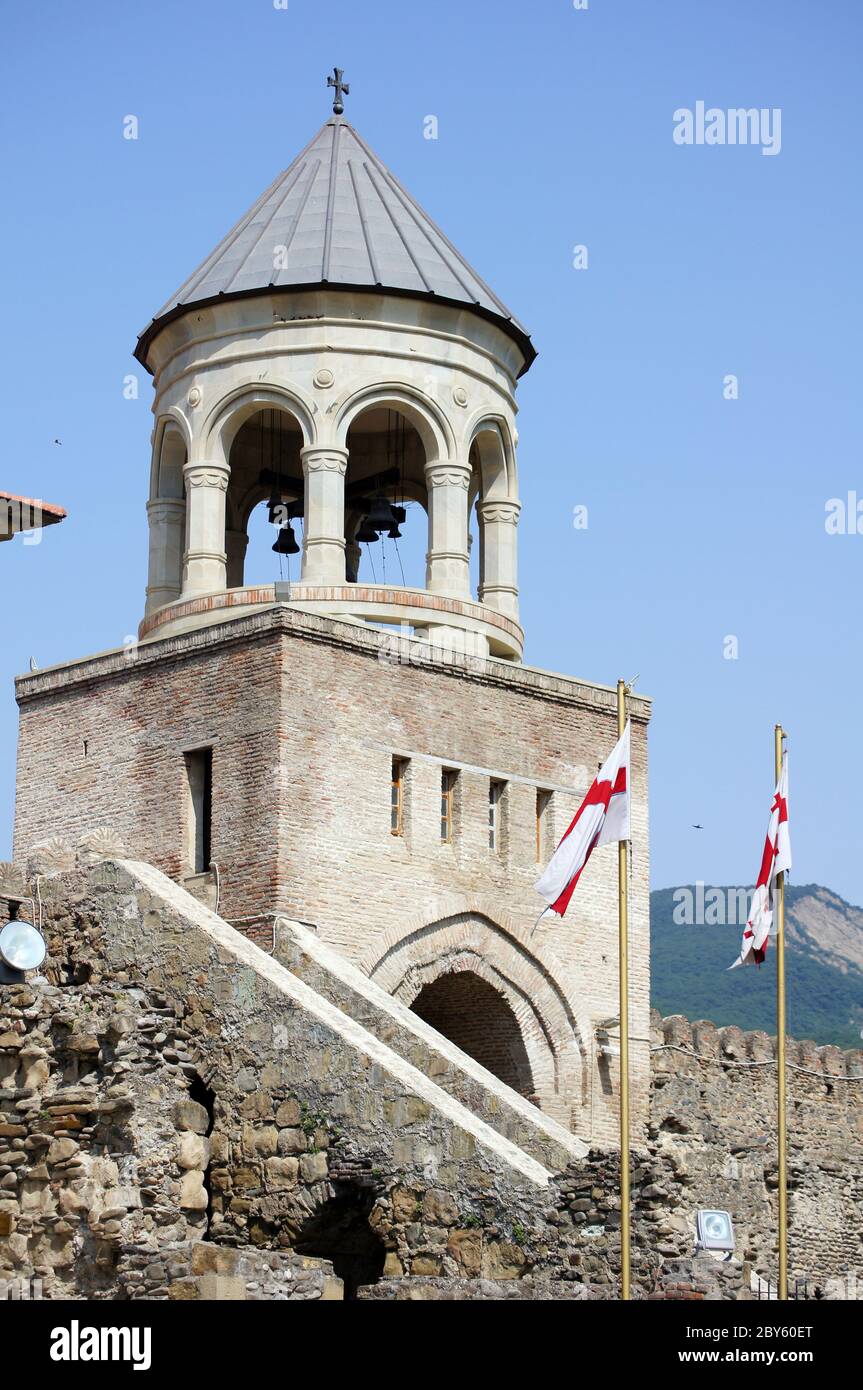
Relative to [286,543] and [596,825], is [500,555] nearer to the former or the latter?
[286,543]

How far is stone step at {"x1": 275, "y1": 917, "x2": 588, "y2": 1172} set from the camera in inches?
916

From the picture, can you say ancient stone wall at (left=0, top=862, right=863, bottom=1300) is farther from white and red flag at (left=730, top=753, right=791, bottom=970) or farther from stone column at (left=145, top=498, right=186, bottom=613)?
stone column at (left=145, top=498, right=186, bottom=613)

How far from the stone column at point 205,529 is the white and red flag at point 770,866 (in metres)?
8.28

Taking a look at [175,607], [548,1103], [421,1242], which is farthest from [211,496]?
[421,1242]

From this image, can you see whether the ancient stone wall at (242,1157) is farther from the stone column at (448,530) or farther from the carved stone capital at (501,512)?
the carved stone capital at (501,512)

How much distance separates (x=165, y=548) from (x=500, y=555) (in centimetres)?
413

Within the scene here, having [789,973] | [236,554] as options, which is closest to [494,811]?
[236,554]

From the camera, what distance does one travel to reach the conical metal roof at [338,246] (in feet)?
98.0

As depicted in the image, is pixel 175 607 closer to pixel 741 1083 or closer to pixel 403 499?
pixel 403 499

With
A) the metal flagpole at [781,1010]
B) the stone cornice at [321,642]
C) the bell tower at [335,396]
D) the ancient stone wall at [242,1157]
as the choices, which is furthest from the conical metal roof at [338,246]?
the metal flagpole at [781,1010]

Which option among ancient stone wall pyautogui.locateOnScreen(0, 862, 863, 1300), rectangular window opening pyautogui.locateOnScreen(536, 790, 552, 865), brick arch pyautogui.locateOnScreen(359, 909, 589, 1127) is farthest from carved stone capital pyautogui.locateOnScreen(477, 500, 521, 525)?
ancient stone wall pyautogui.locateOnScreen(0, 862, 863, 1300)

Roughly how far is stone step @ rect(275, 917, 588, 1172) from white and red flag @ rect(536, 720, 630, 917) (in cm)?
235

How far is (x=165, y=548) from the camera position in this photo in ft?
101

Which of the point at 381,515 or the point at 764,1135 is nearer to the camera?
the point at 381,515
